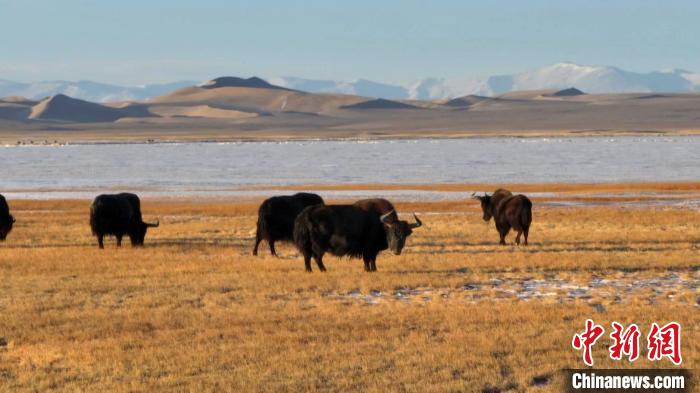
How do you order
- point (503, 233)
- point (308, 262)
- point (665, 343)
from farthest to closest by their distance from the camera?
1. point (503, 233)
2. point (308, 262)
3. point (665, 343)

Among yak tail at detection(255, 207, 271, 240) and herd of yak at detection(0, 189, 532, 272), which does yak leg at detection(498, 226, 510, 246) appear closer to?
herd of yak at detection(0, 189, 532, 272)

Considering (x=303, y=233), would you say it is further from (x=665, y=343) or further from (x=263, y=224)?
(x=665, y=343)

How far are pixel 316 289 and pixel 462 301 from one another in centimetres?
237

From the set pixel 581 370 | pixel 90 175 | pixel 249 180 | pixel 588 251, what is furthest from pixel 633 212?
pixel 90 175

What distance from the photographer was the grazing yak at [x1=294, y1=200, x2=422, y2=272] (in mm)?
17625

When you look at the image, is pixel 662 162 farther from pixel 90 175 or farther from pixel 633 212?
pixel 633 212

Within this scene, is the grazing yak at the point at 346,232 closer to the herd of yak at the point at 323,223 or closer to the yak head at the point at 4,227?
the herd of yak at the point at 323,223

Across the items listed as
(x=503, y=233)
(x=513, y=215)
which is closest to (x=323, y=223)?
(x=513, y=215)

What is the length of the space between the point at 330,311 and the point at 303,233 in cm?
398

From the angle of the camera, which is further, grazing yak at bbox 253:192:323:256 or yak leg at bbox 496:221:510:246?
yak leg at bbox 496:221:510:246

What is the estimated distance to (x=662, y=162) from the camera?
73.2 meters

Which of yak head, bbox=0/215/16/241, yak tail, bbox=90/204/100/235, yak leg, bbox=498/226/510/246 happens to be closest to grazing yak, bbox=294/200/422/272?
yak leg, bbox=498/226/510/246

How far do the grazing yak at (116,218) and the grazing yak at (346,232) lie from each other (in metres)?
6.32

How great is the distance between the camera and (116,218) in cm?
2281
